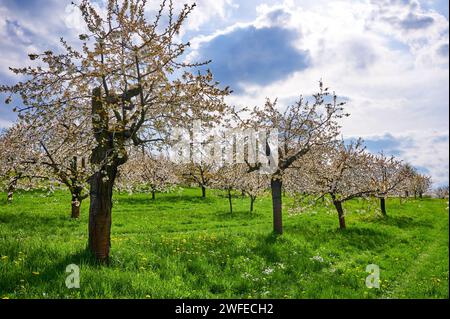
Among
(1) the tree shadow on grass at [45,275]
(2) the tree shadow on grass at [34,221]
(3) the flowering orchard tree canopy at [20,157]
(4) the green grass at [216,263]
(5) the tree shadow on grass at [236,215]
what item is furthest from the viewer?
(5) the tree shadow on grass at [236,215]

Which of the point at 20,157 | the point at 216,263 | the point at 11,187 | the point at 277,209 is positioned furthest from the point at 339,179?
the point at 11,187

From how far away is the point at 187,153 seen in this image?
13383mm

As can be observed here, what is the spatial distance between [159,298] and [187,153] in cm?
574

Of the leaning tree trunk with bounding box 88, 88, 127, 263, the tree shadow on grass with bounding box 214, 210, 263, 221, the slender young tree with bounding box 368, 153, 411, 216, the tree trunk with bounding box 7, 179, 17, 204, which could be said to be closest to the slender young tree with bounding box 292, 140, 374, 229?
the slender young tree with bounding box 368, 153, 411, 216

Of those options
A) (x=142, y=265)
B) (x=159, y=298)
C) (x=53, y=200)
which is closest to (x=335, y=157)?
(x=142, y=265)

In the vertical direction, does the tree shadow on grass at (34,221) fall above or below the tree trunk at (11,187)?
below

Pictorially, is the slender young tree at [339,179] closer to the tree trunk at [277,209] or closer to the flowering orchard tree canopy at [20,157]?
the tree trunk at [277,209]

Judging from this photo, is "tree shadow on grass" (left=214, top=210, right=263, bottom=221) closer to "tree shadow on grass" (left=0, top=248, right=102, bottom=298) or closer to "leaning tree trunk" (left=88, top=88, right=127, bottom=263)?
Answer: "leaning tree trunk" (left=88, top=88, right=127, bottom=263)

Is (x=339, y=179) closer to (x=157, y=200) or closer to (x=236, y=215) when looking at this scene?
(x=236, y=215)

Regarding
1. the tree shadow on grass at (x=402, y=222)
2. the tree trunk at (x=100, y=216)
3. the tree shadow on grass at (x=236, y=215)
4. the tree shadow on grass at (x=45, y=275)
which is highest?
the tree trunk at (x=100, y=216)

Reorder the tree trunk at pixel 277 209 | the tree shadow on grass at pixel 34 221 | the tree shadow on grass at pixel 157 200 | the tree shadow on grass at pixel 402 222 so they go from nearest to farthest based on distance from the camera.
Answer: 1. the tree shadow on grass at pixel 34 221
2. the tree trunk at pixel 277 209
3. the tree shadow on grass at pixel 402 222
4. the tree shadow on grass at pixel 157 200

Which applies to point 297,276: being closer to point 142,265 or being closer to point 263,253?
point 263,253

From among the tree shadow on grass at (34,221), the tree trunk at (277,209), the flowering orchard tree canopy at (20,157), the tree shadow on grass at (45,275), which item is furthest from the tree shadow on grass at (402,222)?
the tree shadow on grass at (45,275)

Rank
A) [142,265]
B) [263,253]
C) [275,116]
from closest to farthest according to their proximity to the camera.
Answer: [142,265] → [263,253] → [275,116]
